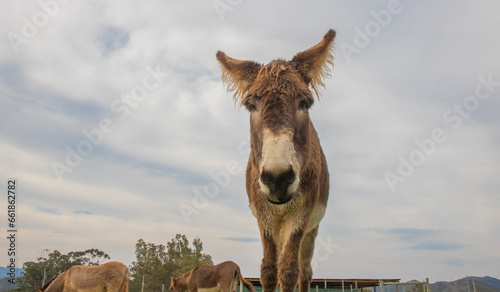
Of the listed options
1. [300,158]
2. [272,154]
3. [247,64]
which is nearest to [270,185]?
[272,154]

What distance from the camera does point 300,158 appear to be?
3521mm

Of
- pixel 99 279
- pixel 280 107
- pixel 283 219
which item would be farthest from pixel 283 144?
pixel 99 279

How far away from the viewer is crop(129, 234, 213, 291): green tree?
35.5m

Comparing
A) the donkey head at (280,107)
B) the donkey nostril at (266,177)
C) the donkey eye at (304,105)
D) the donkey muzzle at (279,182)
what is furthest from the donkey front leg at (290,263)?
the donkey eye at (304,105)

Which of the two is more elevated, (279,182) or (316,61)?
(316,61)

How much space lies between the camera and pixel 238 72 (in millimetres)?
4363

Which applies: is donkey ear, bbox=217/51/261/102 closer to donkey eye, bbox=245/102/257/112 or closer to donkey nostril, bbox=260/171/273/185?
donkey eye, bbox=245/102/257/112

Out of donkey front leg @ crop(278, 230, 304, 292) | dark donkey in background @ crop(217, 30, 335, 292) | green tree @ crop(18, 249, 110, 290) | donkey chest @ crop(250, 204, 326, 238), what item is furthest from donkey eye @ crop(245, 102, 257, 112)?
green tree @ crop(18, 249, 110, 290)

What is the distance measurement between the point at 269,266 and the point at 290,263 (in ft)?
1.37

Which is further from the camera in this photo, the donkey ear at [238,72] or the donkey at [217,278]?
the donkey at [217,278]

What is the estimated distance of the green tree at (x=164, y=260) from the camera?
35.5m

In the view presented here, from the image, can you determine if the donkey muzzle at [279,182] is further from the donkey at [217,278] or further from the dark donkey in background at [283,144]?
the donkey at [217,278]

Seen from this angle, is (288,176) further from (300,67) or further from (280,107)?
(300,67)

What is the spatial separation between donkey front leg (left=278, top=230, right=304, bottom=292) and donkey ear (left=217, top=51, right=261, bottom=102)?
6.25 ft
